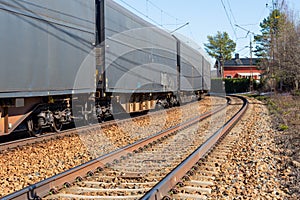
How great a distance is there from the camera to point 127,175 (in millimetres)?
5812

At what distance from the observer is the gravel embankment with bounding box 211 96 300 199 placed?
4953 mm

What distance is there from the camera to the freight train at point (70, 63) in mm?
7660

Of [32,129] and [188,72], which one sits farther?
[188,72]

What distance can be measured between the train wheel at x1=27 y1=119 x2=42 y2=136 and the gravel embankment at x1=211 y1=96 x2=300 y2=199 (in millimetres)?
4732

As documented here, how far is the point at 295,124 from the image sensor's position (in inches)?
482

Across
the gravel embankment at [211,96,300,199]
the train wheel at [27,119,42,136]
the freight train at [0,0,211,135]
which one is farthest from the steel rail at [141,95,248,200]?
the train wheel at [27,119,42,136]

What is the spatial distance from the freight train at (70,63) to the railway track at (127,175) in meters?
2.54

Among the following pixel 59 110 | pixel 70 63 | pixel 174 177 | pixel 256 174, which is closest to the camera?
pixel 174 177

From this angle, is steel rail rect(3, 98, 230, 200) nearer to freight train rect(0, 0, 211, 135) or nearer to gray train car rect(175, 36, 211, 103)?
freight train rect(0, 0, 211, 135)

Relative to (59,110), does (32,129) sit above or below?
below

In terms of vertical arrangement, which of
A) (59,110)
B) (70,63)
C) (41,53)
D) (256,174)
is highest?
(41,53)

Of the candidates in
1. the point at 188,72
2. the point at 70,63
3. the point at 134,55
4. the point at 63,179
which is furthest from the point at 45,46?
the point at 188,72

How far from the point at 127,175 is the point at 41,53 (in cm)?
395

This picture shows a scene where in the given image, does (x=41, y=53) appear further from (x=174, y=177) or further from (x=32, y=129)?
(x=174, y=177)
